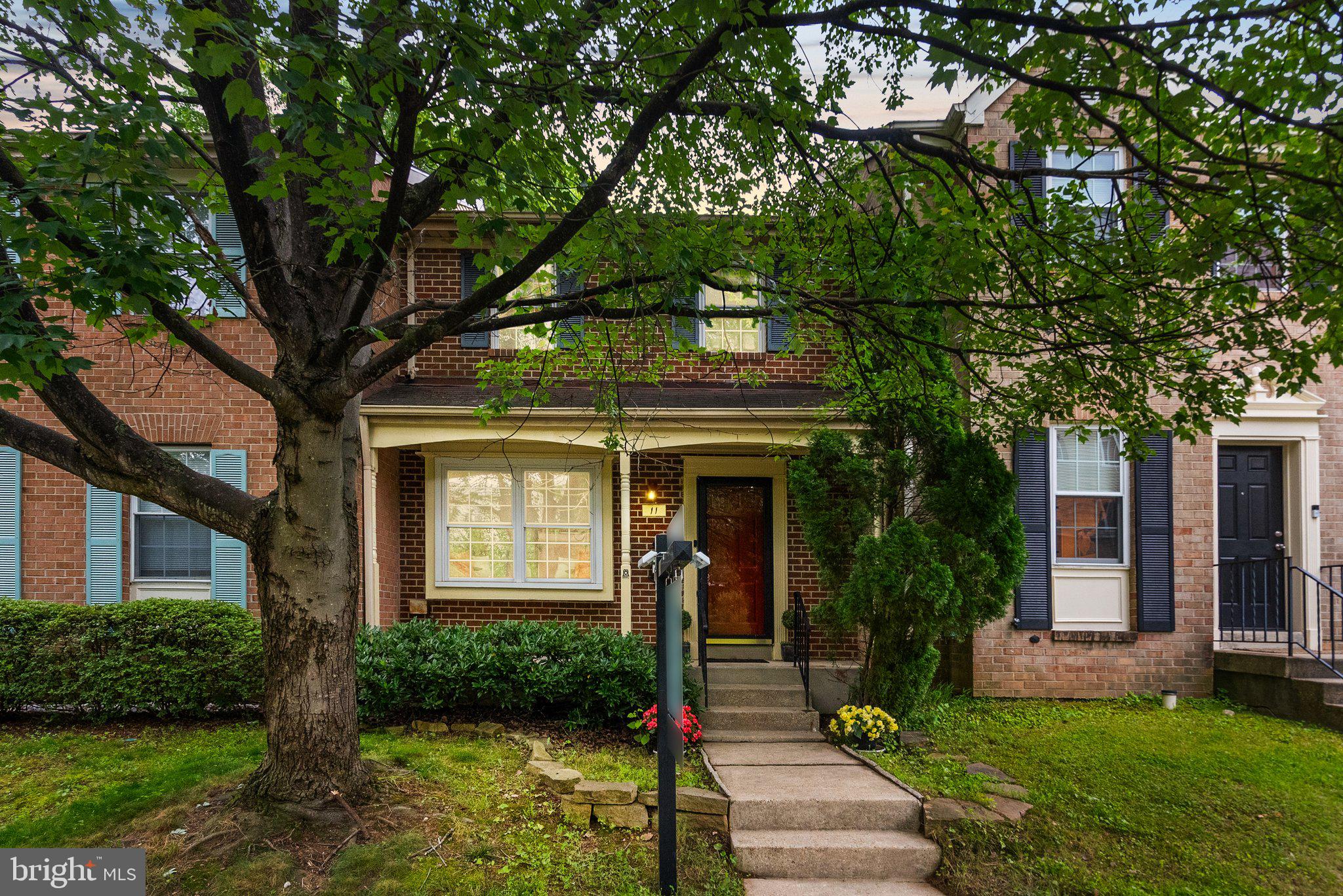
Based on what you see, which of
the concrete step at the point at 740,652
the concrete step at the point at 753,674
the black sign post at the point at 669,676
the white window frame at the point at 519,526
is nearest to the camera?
the black sign post at the point at 669,676

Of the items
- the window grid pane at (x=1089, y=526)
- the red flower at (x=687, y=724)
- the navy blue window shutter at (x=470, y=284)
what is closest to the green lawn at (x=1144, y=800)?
the red flower at (x=687, y=724)

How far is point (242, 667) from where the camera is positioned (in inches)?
266

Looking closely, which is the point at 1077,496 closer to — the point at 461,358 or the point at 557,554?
the point at 557,554

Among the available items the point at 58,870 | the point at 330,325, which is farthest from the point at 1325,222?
the point at 58,870

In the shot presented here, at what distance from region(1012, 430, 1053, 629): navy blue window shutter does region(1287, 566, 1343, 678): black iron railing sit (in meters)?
2.43

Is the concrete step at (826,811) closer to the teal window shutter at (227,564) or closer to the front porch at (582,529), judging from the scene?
the front porch at (582,529)

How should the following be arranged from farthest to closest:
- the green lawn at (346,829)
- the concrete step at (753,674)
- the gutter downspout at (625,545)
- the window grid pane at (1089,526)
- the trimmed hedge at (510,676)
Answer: the window grid pane at (1089,526)
the gutter downspout at (625,545)
the concrete step at (753,674)
the trimmed hedge at (510,676)
the green lawn at (346,829)

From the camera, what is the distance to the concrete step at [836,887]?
4.71 meters

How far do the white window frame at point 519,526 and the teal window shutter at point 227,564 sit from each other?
7.15 feet

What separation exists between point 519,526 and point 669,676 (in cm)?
613

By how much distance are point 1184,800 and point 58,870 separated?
7633mm

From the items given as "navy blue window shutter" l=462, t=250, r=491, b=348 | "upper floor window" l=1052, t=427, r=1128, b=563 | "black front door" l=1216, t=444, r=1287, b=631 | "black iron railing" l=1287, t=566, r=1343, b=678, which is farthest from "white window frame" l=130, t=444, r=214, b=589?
"black iron railing" l=1287, t=566, r=1343, b=678

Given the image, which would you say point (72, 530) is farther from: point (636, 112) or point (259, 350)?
point (636, 112)

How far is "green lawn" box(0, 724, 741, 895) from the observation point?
407cm
